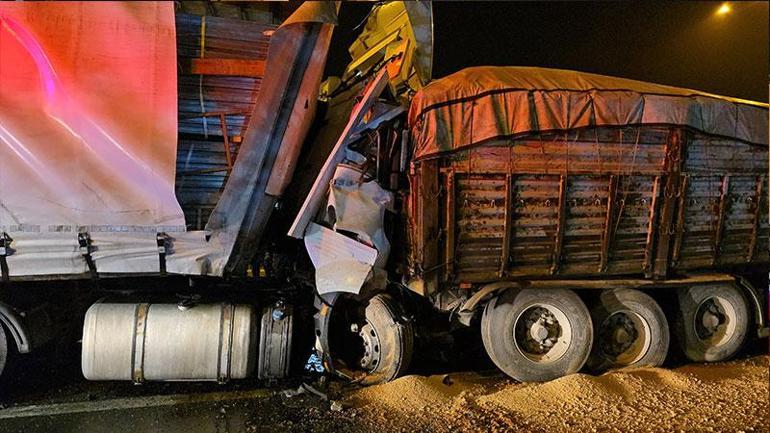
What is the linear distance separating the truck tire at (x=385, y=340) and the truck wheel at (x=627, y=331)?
196 centimetres

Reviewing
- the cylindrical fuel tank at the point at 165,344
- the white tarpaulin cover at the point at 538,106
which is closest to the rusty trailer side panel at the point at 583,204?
the white tarpaulin cover at the point at 538,106

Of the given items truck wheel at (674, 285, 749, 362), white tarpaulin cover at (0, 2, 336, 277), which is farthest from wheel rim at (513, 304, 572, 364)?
white tarpaulin cover at (0, 2, 336, 277)

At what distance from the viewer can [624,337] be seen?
467 cm

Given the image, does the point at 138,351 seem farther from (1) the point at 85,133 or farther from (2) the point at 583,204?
(2) the point at 583,204

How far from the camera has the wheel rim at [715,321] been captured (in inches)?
197

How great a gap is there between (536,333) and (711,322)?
2234 millimetres

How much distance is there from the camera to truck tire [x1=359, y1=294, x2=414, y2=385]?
4215mm

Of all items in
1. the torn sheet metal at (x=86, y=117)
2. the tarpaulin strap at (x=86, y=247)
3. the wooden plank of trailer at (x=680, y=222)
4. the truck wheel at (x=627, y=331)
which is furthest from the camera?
the truck wheel at (x=627, y=331)

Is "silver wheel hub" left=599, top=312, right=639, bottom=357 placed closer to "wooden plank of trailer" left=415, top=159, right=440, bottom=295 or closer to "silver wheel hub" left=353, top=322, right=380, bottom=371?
"wooden plank of trailer" left=415, top=159, right=440, bottom=295

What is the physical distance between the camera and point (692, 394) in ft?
13.2

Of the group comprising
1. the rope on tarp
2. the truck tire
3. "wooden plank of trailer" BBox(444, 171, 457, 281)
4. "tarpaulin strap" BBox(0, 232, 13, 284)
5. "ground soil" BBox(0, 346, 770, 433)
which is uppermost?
the rope on tarp

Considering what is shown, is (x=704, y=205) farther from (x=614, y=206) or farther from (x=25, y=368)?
(x=25, y=368)

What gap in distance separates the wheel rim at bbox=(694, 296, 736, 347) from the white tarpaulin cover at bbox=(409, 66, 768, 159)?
73.5 inches

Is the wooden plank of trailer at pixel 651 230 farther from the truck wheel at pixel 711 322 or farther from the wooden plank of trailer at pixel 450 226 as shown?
the wooden plank of trailer at pixel 450 226
